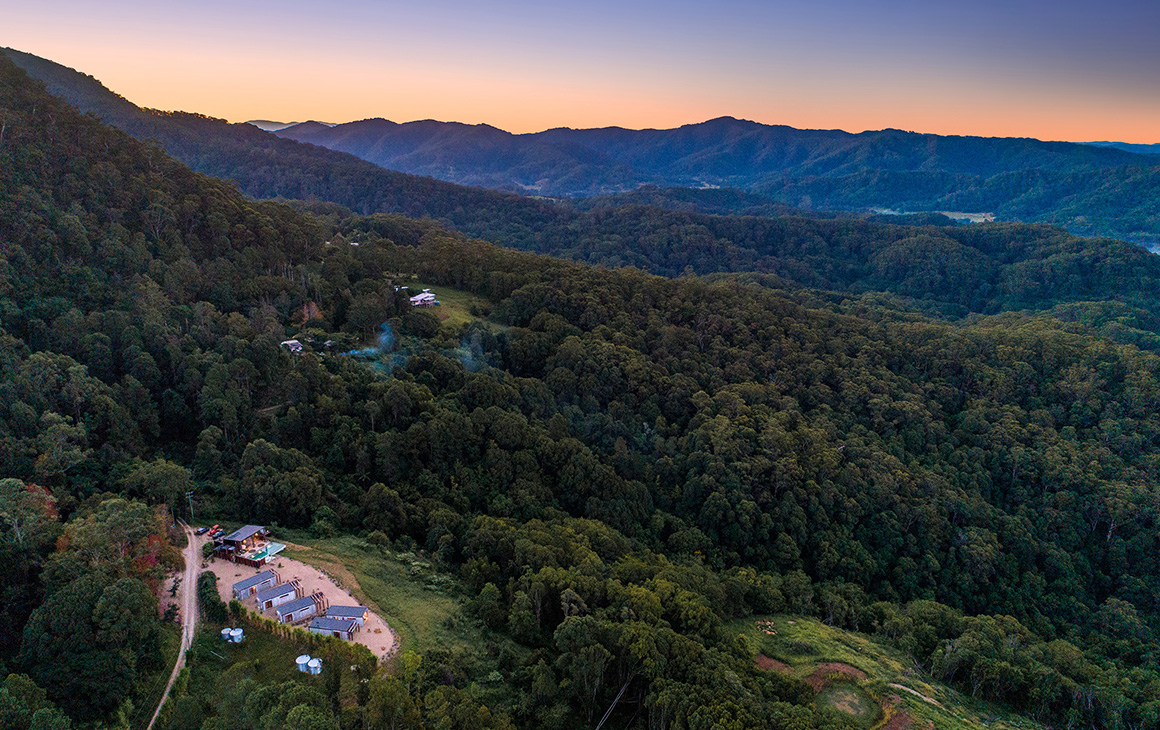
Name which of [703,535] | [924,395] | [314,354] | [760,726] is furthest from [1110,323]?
[314,354]

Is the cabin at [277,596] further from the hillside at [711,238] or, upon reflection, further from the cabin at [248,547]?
the hillside at [711,238]

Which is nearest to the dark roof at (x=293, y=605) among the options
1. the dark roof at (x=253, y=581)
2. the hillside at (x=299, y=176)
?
the dark roof at (x=253, y=581)

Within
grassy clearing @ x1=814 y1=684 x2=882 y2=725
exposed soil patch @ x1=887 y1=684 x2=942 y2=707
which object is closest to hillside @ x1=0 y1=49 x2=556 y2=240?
grassy clearing @ x1=814 y1=684 x2=882 y2=725

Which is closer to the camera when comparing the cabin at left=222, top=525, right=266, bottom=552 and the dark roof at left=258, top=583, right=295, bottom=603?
the dark roof at left=258, top=583, right=295, bottom=603

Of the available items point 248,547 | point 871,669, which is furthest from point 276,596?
point 871,669

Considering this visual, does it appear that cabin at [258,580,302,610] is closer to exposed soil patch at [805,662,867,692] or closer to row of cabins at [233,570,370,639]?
row of cabins at [233,570,370,639]

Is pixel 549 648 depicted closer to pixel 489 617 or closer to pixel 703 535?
pixel 489 617
